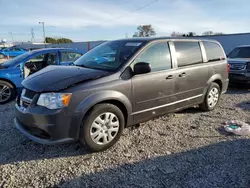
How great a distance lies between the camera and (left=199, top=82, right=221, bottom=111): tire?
501 cm

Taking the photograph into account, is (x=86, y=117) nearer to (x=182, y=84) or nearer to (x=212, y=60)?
(x=182, y=84)

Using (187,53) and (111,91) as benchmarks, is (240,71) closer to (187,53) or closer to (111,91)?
(187,53)

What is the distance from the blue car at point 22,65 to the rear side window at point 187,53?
3143mm

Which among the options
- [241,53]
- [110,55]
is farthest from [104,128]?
[241,53]

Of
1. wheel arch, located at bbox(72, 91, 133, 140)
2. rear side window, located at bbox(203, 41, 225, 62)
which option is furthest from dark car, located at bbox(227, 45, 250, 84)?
wheel arch, located at bbox(72, 91, 133, 140)

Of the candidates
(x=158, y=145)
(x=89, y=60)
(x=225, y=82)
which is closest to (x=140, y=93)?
(x=158, y=145)

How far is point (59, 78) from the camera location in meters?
3.20

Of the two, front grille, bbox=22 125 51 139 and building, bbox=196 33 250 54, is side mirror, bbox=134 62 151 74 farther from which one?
building, bbox=196 33 250 54

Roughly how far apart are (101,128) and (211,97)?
3.14 metres

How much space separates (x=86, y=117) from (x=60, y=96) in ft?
1.59

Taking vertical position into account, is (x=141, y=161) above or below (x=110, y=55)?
below

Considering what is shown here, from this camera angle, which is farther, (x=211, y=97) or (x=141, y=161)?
(x=211, y=97)

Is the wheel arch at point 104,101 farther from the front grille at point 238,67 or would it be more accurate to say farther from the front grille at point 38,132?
the front grille at point 238,67

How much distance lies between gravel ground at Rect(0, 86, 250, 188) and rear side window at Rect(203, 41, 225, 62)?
1734 mm
